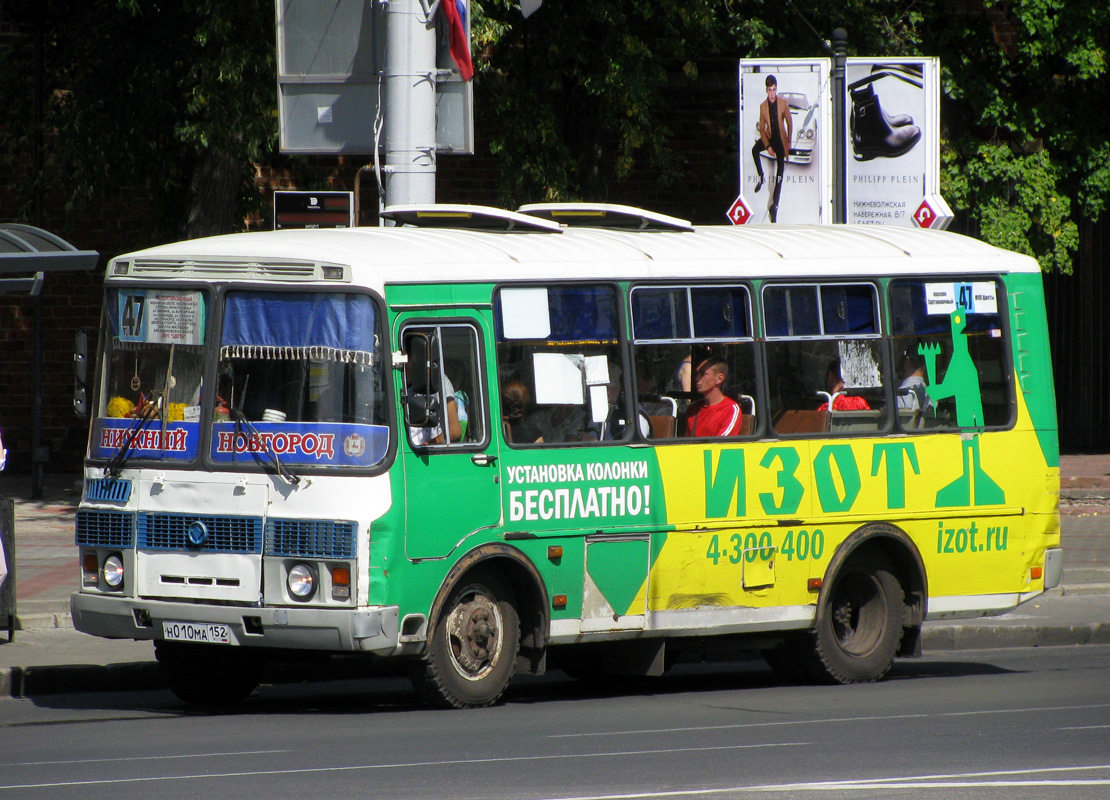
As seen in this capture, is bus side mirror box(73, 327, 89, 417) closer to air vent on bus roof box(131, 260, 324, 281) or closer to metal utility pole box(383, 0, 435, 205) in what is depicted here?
air vent on bus roof box(131, 260, 324, 281)

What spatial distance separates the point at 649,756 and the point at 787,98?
10.2 meters

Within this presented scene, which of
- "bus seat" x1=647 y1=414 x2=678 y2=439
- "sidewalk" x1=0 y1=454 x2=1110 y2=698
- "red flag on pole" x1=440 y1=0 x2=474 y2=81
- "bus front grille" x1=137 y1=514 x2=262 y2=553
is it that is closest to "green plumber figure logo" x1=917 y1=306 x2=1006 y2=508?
"bus seat" x1=647 y1=414 x2=678 y2=439

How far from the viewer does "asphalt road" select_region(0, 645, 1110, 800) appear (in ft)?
23.4

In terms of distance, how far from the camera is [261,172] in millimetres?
22062

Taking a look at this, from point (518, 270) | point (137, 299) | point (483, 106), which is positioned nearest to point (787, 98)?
point (483, 106)

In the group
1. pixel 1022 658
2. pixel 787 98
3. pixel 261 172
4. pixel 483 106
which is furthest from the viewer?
pixel 261 172

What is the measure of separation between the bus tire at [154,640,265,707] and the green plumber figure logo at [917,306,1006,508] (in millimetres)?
4426

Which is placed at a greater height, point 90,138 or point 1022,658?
point 90,138

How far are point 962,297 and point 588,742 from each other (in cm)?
460

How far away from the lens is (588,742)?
834 centimetres

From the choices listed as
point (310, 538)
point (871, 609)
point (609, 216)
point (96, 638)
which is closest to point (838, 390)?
point (871, 609)

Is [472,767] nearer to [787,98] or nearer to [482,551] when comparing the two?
[482,551]

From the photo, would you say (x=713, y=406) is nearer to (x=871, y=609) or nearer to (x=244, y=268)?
(x=871, y=609)

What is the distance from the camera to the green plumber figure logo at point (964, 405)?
11.2 m
